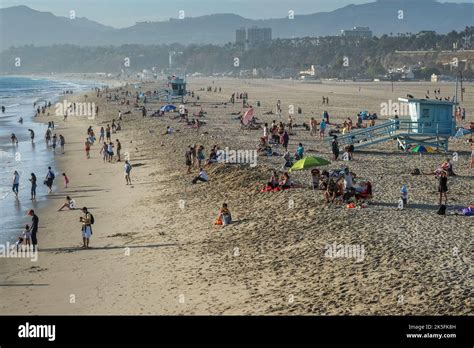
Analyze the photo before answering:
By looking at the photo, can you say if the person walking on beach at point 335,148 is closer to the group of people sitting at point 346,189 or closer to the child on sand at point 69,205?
the group of people sitting at point 346,189

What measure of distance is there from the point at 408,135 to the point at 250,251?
14670 millimetres

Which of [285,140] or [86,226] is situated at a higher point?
[285,140]

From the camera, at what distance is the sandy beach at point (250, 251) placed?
10906 mm

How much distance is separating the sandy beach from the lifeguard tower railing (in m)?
1.94

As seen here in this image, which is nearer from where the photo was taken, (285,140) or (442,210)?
(442,210)

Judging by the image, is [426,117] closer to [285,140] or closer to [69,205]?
[285,140]

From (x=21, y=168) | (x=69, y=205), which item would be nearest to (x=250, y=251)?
(x=69, y=205)

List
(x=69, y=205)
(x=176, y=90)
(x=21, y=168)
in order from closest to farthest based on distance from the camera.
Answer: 1. (x=69, y=205)
2. (x=21, y=168)
3. (x=176, y=90)

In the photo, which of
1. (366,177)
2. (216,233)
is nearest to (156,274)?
(216,233)

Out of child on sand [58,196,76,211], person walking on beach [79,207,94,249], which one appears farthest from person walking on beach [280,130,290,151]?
person walking on beach [79,207,94,249]

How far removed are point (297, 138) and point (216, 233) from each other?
17.0 m

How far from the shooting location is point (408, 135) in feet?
87.0

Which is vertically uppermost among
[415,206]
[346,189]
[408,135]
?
[408,135]
